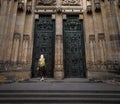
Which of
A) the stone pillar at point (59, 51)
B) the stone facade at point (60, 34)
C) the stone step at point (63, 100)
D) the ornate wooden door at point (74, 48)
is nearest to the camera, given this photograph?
the stone step at point (63, 100)

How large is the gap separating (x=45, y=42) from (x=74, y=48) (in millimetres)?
2143

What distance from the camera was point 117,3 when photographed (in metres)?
12.0

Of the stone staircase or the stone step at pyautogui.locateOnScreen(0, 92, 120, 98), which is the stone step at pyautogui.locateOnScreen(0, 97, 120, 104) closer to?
the stone staircase

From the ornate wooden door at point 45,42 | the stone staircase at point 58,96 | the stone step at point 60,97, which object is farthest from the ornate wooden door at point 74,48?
the stone step at point 60,97

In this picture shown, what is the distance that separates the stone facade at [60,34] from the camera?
36.9ft

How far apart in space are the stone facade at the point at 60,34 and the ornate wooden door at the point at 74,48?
47 cm

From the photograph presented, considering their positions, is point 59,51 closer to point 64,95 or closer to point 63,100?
point 64,95

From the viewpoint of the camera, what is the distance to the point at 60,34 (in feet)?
42.6

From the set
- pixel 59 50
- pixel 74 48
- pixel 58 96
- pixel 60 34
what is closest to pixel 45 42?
pixel 60 34

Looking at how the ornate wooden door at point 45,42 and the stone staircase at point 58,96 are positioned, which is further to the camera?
the ornate wooden door at point 45,42

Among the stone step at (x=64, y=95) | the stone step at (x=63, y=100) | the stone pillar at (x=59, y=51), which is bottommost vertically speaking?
the stone step at (x=63, y=100)

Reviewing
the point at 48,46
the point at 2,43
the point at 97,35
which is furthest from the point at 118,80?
the point at 2,43

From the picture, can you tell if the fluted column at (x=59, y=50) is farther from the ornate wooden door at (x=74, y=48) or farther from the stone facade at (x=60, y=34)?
the ornate wooden door at (x=74, y=48)

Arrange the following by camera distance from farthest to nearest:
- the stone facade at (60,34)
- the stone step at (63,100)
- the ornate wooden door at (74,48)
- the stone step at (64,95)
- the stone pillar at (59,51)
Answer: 1. the ornate wooden door at (74,48)
2. the stone pillar at (59,51)
3. the stone facade at (60,34)
4. the stone step at (64,95)
5. the stone step at (63,100)
